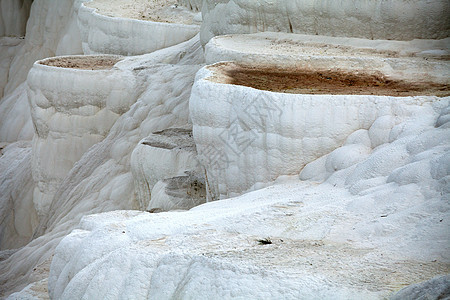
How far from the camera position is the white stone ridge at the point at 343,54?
7.67 m

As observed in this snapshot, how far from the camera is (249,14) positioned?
1018 centimetres

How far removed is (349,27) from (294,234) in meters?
5.25

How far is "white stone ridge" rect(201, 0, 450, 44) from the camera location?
8.60 metres

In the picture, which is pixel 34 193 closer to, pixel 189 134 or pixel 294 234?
pixel 189 134

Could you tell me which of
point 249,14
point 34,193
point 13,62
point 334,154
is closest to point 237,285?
point 334,154

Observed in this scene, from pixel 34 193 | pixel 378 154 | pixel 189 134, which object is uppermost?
pixel 378 154

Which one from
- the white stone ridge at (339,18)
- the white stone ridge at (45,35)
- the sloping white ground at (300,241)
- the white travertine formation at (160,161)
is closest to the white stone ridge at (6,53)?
the white stone ridge at (45,35)

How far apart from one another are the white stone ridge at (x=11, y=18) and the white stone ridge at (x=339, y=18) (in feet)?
46.4

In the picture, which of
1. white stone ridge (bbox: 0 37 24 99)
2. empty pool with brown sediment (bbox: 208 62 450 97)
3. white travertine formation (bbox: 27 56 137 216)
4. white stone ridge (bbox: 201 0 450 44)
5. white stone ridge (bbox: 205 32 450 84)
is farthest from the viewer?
white stone ridge (bbox: 0 37 24 99)

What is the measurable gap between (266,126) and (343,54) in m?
2.39

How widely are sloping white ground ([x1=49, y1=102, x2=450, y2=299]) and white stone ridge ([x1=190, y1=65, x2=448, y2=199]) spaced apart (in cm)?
41

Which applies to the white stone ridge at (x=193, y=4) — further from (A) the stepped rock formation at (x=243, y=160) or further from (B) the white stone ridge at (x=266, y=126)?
(B) the white stone ridge at (x=266, y=126)

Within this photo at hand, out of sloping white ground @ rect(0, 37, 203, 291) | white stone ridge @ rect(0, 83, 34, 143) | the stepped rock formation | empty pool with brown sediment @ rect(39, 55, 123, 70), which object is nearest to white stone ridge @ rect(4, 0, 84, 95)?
white stone ridge @ rect(0, 83, 34, 143)

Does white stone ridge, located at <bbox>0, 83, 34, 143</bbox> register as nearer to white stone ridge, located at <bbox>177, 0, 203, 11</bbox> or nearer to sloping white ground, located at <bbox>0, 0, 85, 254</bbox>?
sloping white ground, located at <bbox>0, 0, 85, 254</bbox>
